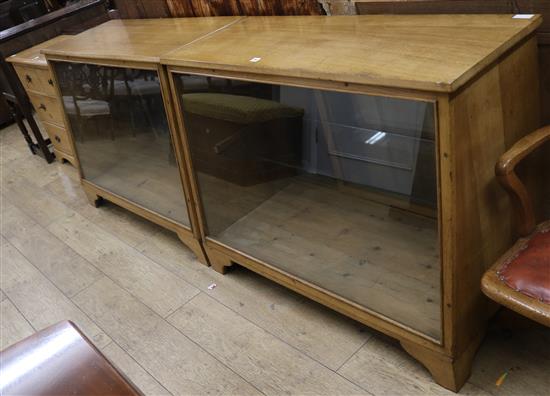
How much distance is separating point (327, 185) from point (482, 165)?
0.65 metres

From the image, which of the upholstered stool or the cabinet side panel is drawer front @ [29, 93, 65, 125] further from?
the cabinet side panel

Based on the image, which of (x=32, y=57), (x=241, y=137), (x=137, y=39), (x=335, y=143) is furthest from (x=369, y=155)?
(x=32, y=57)

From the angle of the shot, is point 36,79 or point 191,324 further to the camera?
point 36,79

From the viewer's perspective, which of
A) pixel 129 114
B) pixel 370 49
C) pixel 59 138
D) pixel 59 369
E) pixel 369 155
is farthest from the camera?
pixel 59 138

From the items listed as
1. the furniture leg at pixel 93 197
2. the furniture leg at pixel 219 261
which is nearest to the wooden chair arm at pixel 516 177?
the furniture leg at pixel 219 261

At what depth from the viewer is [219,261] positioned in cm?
182

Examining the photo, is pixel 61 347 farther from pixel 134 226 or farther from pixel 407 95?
pixel 134 226

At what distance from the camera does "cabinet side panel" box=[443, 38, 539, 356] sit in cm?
101

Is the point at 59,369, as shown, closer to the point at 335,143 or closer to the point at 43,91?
the point at 335,143

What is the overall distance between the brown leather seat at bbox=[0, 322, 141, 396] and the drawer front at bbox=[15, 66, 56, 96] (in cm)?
199

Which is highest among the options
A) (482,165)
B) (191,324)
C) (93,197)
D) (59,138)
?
(482,165)

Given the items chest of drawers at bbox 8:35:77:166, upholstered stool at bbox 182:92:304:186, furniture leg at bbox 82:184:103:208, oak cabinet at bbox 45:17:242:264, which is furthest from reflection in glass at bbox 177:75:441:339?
chest of drawers at bbox 8:35:77:166

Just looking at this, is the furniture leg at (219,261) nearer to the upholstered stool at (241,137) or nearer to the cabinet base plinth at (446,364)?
the upholstered stool at (241,137)

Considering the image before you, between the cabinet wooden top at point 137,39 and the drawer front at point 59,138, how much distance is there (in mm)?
762
